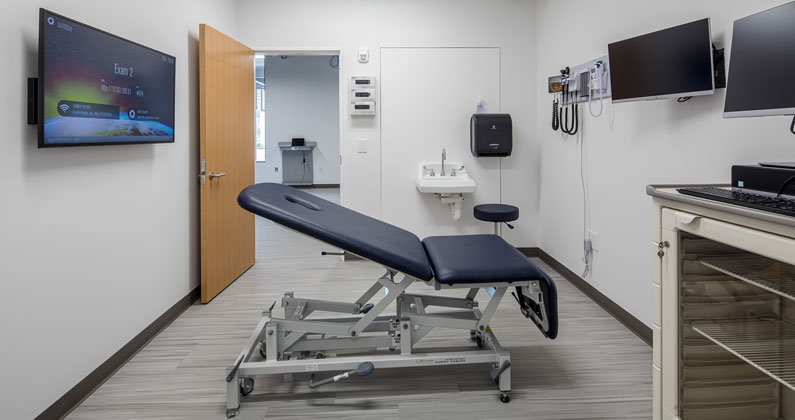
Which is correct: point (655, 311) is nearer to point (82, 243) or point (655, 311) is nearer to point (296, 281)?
point (82, 243)

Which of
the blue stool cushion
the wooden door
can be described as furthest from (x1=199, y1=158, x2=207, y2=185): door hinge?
the blue stool cushion

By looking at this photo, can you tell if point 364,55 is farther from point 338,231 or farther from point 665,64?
point 338,231

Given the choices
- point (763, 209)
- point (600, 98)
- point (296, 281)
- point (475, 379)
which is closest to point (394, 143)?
point (296, 281)

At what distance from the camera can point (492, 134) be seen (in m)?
4.25

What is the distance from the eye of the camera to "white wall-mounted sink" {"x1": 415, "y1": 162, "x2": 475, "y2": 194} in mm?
4098

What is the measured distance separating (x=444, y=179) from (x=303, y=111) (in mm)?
6229

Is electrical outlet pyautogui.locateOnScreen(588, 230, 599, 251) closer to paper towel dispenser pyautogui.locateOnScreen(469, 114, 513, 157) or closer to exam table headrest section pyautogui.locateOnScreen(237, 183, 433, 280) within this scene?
paper towel dispenser pyautogui.locateOnScreen(469, 114, 513, 157)

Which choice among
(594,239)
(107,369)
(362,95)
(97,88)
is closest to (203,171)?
(97,88)

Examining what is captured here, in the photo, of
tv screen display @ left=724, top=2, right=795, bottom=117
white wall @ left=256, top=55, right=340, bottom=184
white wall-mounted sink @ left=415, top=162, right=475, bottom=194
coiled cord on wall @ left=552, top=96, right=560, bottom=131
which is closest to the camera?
tv screen display @ left=724, top=2, right=795, bottom=117

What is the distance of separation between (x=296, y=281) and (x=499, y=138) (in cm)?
216

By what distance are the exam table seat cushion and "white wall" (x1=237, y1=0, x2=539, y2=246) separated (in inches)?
87.6

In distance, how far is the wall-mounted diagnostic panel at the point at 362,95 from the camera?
432 cm

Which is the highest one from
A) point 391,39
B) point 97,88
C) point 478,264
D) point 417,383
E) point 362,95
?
point 391,39

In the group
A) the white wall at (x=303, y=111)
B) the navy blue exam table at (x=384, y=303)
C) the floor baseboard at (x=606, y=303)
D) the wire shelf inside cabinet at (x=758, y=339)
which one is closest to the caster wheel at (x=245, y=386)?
the navy blue exam table at (x=384, y=303)
